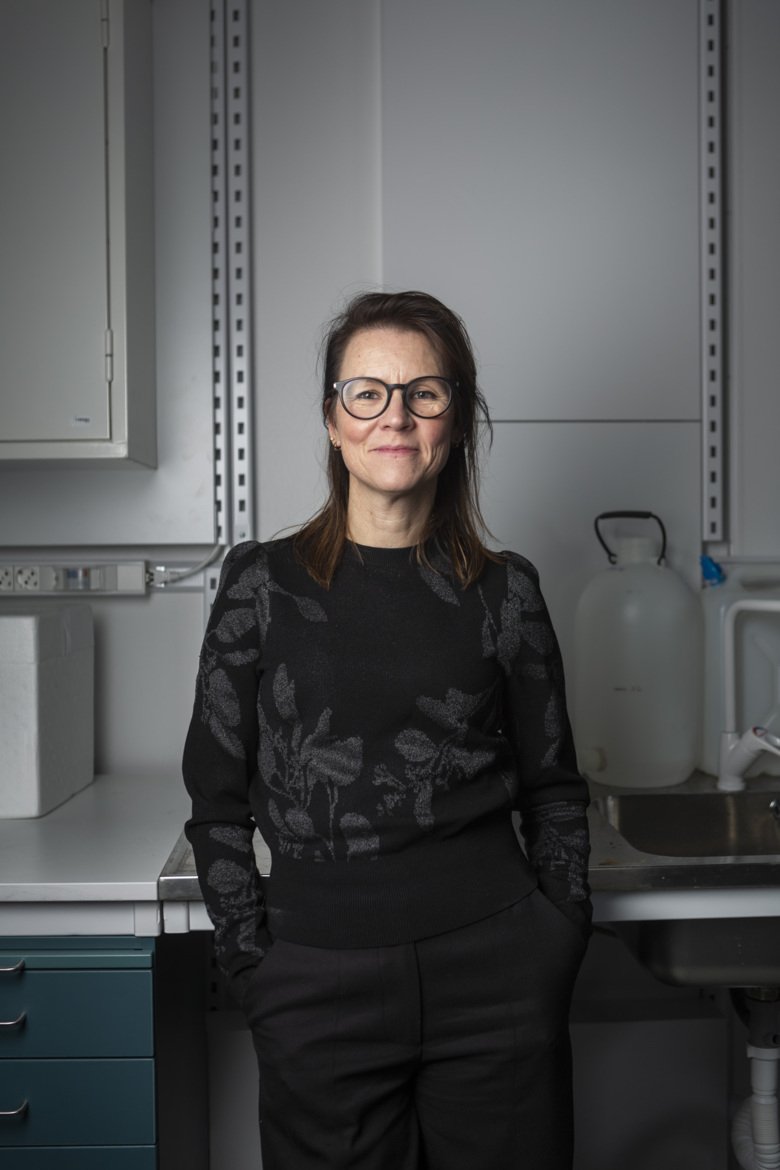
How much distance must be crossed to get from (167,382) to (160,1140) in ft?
4.11

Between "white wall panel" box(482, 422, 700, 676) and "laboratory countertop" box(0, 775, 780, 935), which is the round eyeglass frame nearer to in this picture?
"laboratory countertop" box(0, 775, 780, 935)

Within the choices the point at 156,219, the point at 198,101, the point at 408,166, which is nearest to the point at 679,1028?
the point at 408,166

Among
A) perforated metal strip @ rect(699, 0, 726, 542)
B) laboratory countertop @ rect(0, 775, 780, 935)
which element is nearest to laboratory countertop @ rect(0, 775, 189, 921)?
laboratory countertop @ rect(0, 775, 780, 935)

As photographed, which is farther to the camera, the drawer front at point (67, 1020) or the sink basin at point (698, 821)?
the sink basin at point (698, 821)

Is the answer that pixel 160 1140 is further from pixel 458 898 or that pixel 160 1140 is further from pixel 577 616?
pixel 577 616

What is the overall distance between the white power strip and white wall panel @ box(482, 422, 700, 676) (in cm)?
69

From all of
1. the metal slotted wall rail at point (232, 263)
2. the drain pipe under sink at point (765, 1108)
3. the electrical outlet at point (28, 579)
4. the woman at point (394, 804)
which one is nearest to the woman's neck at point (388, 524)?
the woman at point (394, 804)

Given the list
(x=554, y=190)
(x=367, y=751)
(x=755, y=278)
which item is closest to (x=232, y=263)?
(x=554, y=190)

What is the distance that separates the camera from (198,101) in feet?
5.80

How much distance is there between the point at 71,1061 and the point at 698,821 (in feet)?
3.46

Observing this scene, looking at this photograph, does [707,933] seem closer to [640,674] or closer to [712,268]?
[640,674]

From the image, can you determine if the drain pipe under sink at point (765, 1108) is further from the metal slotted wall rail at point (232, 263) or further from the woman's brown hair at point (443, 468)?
the metal slotted wall rail at point (232, 263)

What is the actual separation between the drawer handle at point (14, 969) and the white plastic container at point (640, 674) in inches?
39.1

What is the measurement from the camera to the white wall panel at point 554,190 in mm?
1735
